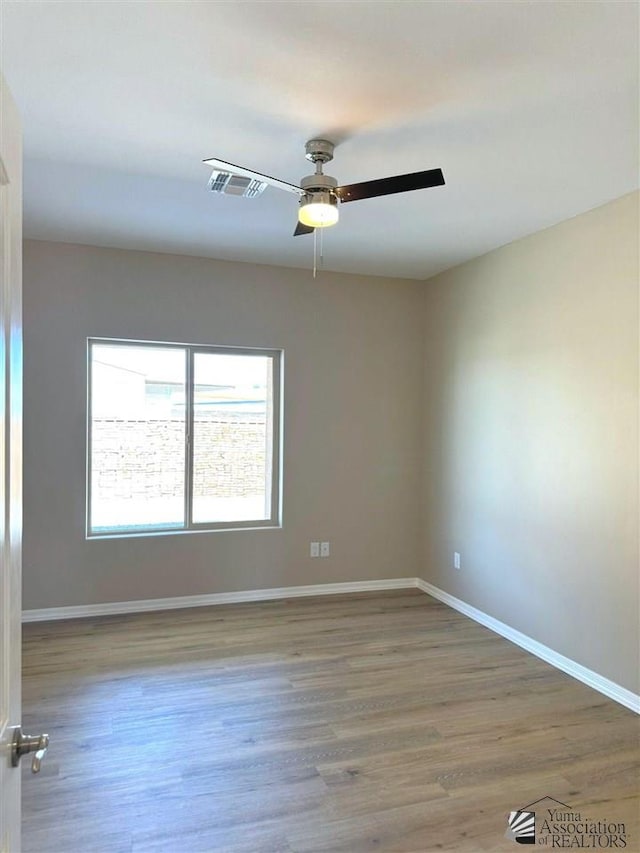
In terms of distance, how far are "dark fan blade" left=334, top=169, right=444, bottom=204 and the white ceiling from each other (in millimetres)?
308

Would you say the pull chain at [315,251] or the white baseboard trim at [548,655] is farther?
the pull chain at [315,251]

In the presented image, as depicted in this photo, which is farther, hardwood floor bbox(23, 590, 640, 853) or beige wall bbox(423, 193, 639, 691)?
beige wall bbox(423, 193, 639, 691)

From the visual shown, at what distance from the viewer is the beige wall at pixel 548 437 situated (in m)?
3.07

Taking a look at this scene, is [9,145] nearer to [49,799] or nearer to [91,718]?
[49,799]

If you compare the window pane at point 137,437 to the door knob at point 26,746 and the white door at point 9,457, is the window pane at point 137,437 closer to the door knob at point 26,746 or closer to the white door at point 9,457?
the white door at point 9,457

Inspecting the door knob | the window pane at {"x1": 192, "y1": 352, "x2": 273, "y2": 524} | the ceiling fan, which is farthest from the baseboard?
the door knob

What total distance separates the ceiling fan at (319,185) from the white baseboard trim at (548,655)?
282cm

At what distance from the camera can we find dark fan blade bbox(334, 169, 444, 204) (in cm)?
212

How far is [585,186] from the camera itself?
296cm

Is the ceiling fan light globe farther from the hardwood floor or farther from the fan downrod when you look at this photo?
the hardwood floor

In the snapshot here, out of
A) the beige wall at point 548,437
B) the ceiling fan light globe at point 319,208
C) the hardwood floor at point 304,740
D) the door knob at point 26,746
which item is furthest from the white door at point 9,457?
the beige wall at point 548,437

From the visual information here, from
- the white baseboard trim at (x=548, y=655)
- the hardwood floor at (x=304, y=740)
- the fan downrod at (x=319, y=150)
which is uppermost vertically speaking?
the fan downrod at (x=319, y=150)

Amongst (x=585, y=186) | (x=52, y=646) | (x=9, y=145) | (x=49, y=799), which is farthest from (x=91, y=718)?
(x=585, y=186)

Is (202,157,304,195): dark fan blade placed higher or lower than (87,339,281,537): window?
higher
